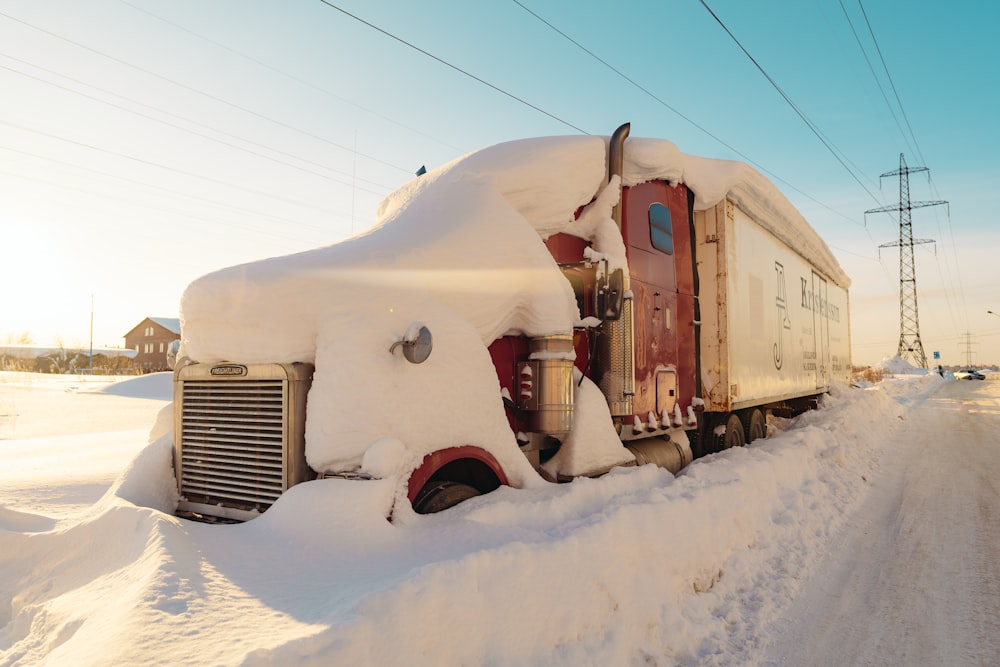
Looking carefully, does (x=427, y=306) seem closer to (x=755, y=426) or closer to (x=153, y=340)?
(x=755, y=426)

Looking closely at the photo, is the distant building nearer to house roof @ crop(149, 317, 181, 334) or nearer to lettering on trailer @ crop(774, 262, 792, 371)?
house roof @ crop(149, 317, 181, 334)

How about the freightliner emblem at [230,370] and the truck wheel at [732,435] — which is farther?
the truck wheel at [732,435]

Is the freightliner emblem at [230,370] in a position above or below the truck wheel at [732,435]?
above

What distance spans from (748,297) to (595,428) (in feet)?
14.1

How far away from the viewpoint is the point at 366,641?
6.99 ft

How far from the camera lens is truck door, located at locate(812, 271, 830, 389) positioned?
12500 mm

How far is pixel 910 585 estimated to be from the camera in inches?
180

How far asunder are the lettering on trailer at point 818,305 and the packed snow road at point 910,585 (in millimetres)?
4112

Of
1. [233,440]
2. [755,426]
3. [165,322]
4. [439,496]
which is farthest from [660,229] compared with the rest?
[165,322]

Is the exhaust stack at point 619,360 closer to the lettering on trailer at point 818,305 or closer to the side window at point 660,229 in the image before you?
the side window at point 660,229

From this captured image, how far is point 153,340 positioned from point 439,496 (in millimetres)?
74896

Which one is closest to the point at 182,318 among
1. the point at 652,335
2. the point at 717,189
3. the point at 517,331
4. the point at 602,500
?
the point at 517,331

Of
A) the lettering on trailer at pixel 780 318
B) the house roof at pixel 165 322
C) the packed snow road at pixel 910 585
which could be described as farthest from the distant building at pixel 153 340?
the packed snow road at pixel 910 585

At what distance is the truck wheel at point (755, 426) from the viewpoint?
344 inches
